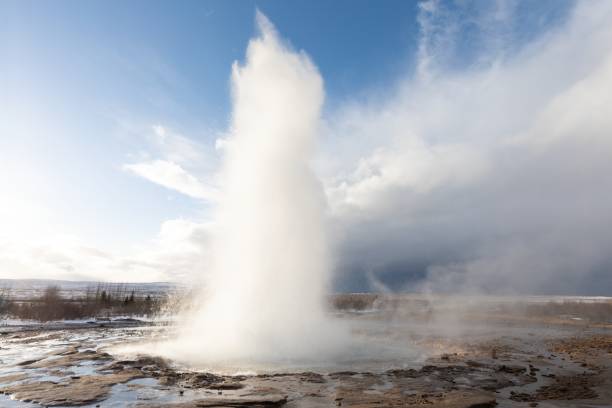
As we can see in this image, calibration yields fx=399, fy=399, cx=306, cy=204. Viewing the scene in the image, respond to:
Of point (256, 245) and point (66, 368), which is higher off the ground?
point (256, 245)

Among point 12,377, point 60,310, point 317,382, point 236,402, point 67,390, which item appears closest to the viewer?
point 236,402

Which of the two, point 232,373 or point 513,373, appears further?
point 513,373

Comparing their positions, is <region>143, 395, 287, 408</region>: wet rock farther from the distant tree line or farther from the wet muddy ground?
the distant tree line

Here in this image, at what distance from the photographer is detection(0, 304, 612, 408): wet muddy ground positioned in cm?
1193

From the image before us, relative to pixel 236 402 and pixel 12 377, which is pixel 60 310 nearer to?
pixel 12 377

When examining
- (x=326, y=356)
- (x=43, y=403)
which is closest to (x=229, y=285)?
(x=326, y=356)

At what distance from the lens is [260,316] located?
24.3 m

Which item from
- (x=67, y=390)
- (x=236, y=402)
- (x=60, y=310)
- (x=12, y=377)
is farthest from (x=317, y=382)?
(x=60, y=310)

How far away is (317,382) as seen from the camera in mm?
14438

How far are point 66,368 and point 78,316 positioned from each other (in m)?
33.5

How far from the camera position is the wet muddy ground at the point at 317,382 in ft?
39.1

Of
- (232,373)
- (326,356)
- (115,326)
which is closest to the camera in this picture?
(232,373)

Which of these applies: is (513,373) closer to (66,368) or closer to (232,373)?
(232,373)

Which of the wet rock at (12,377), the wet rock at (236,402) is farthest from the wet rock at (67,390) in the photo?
the wet rock at (236,402)
